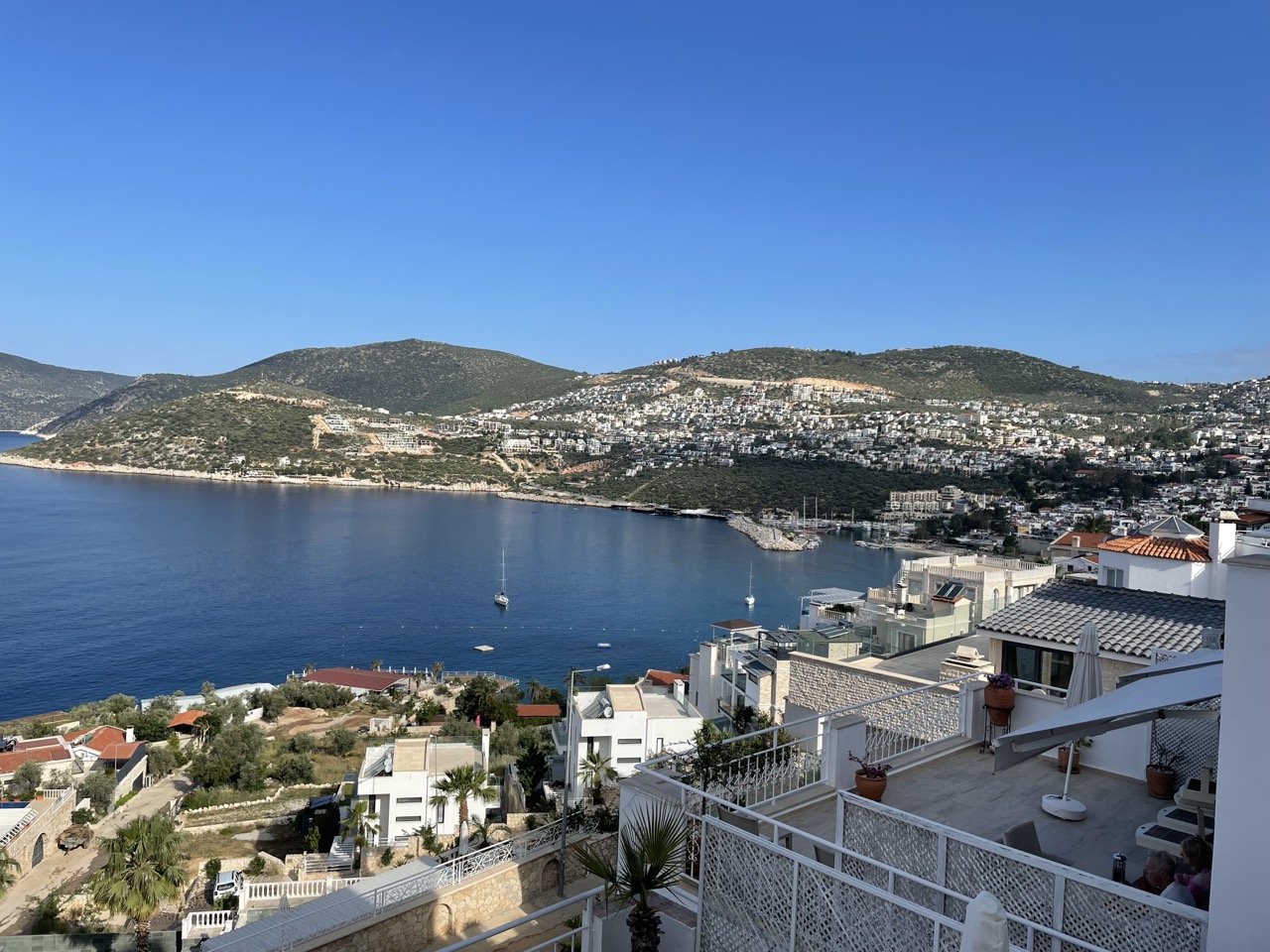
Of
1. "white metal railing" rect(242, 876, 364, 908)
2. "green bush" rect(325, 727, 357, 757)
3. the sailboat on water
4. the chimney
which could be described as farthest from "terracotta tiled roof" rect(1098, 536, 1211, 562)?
the sailboat on water

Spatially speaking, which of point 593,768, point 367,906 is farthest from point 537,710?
point 367,906

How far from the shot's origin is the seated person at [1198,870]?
2.49 meters

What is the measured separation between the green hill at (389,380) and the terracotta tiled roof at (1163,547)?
13108 cm

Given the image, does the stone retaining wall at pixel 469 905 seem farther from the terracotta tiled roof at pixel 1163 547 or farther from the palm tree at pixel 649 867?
the terracotta tiled roof at pixel 1163 547

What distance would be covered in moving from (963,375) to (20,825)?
117 metres

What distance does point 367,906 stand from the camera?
6.56 meters

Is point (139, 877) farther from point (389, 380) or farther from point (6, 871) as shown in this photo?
point (389, 380)

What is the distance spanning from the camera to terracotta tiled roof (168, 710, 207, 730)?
2219 cm

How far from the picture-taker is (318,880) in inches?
441

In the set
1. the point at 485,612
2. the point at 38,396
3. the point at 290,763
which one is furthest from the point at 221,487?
the point at 38,396

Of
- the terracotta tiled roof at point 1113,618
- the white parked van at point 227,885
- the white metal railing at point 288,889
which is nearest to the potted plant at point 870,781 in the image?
the terracotta tiled roof at point 1113,618

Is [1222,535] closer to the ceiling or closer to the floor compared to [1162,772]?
closer to the ceiling

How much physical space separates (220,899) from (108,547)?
47.0m

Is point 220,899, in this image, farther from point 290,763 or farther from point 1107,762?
point 1107,762
